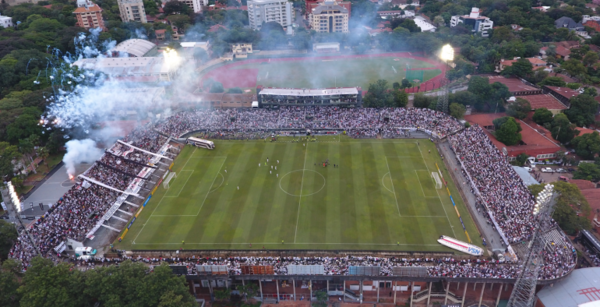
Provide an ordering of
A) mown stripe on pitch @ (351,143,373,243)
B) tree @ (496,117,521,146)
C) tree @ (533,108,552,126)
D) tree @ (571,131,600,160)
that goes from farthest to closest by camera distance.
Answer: tree @ (533,108,552,126) < tree @ (496,117,521,146) < tree @ (571,131,600,160) < mown stripe on pitch @ (351,143,373,243)

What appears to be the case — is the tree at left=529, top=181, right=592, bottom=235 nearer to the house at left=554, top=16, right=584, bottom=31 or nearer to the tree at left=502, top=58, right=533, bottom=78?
the tree at left=502, top=58, right=533, bottom=78

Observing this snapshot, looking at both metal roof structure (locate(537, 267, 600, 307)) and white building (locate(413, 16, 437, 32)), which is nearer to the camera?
metal roof structure (locate(537, 267, 600, 307))

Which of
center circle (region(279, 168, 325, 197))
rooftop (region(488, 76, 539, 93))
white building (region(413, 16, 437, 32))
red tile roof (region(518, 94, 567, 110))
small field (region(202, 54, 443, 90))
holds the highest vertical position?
A: white building (region(413, 16, 437, 32))

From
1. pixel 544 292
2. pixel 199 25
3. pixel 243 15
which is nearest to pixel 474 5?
pixel 243 15

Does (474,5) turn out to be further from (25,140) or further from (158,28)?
(25,140)

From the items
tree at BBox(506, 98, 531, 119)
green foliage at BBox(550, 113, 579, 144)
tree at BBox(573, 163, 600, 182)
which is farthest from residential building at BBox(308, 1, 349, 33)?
tree at BBox(573, 163, 600, 182)

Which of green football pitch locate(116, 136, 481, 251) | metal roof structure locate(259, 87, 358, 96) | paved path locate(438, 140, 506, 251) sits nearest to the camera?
paved path locate(438, 140, 506, 251)

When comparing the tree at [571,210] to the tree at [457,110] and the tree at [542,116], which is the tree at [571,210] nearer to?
the tree at [457,110]
